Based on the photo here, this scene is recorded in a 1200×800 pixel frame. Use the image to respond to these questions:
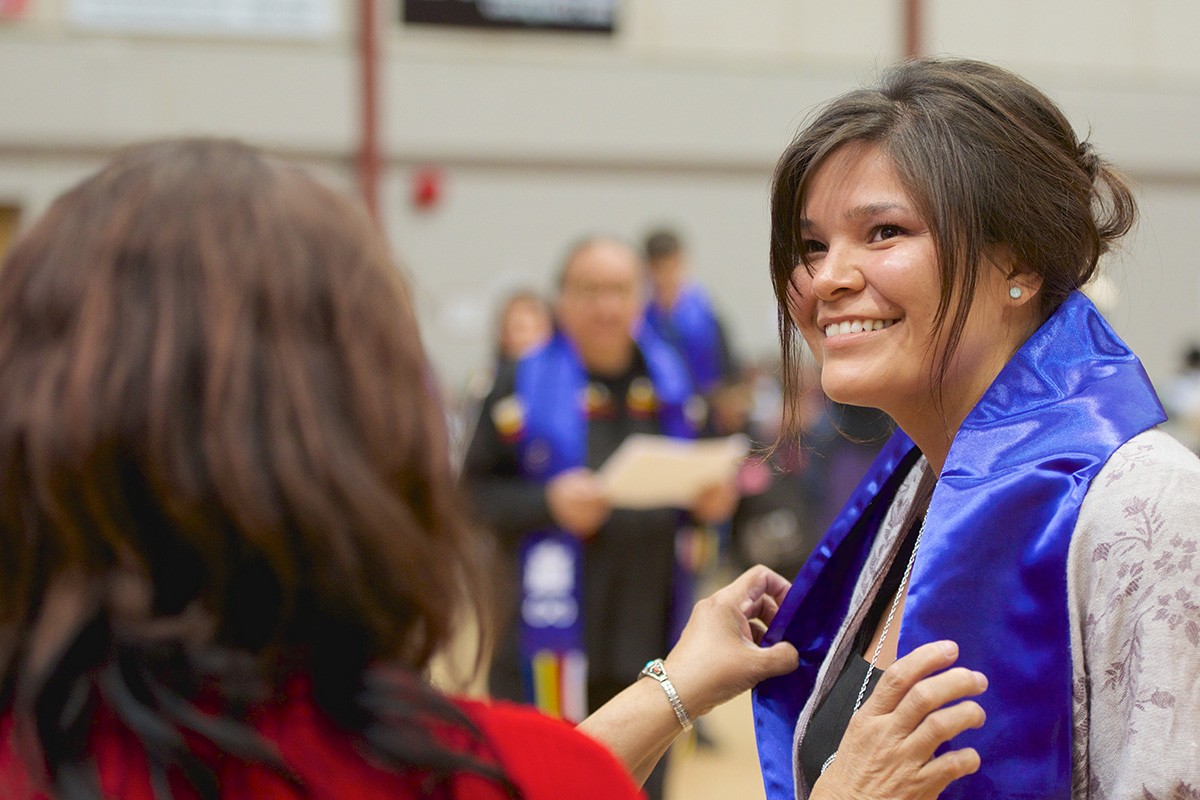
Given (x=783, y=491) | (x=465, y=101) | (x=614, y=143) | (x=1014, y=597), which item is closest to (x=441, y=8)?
(x=465, y=101)

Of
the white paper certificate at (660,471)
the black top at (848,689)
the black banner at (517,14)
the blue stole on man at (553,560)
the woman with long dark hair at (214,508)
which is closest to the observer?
the woman with long dark hair at (214,508)

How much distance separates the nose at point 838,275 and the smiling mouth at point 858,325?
3 centimetres

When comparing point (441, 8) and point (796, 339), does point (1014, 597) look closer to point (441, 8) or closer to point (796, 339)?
point (796, 339)

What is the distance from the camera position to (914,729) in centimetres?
116

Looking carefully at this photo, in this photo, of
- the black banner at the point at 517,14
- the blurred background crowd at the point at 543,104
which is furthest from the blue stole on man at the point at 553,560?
the black banner at the point at 517,14

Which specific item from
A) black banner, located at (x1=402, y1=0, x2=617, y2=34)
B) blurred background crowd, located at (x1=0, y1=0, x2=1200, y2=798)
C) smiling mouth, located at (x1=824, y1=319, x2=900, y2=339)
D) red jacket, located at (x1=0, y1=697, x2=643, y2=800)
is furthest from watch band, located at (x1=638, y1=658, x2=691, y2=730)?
black banner, located at (x1=402, y1=0, x2=617, y2=34)

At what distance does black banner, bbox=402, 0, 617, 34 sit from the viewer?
27.3 ft

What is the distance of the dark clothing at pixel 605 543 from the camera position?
3490mm

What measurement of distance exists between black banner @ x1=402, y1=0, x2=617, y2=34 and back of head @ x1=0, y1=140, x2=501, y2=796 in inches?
309

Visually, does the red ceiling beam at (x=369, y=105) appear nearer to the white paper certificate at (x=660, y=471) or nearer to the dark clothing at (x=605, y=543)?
the dark clothing at (x=605, y=543)

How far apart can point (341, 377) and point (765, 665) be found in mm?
830

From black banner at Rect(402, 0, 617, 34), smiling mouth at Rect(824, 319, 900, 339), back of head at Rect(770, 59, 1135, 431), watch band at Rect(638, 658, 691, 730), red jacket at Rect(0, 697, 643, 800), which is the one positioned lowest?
watch band at Rect(638, 658, 691, 730)

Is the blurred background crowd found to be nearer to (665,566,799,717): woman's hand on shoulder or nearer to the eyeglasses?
the eyeglasses

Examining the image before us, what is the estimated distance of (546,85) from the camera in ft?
28.1
